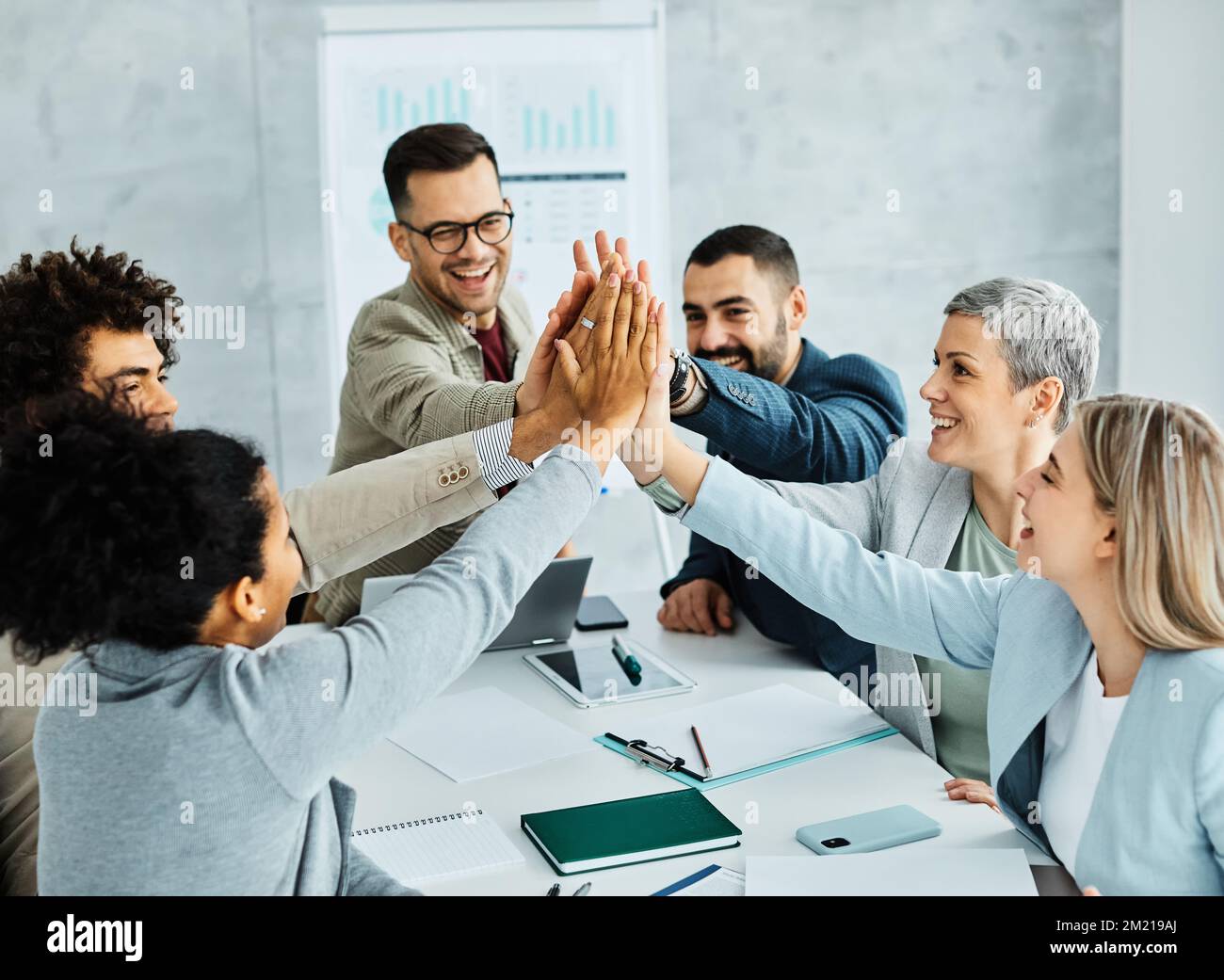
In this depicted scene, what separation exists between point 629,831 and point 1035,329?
3.72 ft

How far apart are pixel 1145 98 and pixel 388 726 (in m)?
4.11

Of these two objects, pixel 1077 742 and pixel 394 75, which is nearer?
pixel 1077 742

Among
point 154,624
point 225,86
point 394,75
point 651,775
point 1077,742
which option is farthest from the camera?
point 225,86

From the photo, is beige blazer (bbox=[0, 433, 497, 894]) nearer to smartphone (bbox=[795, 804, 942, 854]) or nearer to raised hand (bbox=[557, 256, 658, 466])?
raised hand (bbox=[557, 256, 658, 466])

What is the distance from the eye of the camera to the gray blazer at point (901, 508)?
2.01 m

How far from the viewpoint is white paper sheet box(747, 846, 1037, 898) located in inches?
53.2

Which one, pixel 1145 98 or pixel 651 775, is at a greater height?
pixel 1145 98

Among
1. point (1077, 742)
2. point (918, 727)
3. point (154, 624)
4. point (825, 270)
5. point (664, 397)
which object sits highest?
point (825, 270)

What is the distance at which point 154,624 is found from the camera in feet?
3.54

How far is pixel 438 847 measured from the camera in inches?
59.2

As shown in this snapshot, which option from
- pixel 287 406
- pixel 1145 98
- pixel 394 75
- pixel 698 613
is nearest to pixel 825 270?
pixel 1145 98

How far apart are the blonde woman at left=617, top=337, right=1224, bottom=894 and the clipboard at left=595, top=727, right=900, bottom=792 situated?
0.26m

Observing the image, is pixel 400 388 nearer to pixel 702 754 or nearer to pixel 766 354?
pixel 766 354

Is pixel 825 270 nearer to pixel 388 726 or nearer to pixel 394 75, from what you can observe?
pixel 394 75
